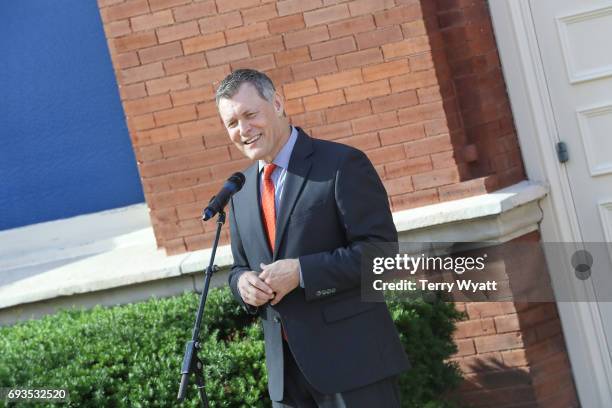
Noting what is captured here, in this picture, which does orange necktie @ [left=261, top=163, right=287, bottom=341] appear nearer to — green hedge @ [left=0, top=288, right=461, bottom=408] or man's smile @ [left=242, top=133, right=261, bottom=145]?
man's smile @ [left=242, top=133, right=261, bottom=145]

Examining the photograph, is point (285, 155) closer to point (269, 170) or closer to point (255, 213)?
point (269, 170)

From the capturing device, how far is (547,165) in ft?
22.7

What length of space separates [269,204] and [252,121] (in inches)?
13.8

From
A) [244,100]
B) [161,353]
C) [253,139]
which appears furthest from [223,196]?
[161,353]

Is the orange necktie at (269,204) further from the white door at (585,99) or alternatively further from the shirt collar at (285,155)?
the white door at (585,99)

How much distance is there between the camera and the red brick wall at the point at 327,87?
6.72 meters

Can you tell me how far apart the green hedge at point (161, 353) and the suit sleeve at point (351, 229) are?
1395mm

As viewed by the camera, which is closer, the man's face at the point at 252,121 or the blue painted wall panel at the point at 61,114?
the man's face at the point at 252,121

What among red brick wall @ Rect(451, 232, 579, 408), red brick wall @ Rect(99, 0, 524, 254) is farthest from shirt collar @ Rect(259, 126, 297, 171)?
red brick wall @ Rect(451, 232, 579, 408)

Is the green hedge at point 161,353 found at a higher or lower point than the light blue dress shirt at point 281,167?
lower

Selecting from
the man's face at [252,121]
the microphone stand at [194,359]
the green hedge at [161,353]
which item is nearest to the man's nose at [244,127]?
the man's face at [252,121]

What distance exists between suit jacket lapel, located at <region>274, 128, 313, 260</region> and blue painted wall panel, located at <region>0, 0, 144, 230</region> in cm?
340

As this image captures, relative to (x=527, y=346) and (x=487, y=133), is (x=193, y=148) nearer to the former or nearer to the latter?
(x=487, y=133)

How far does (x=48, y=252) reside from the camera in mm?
7801
